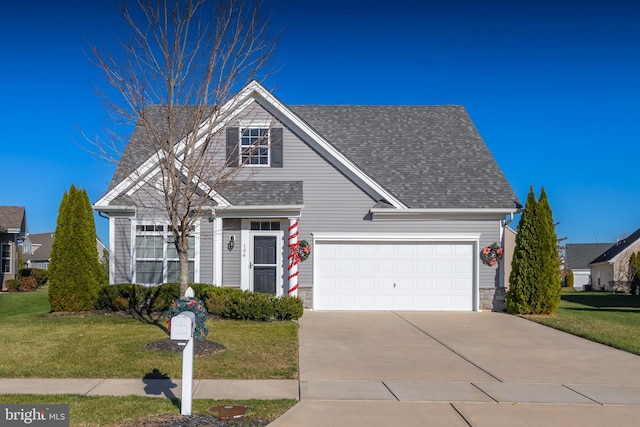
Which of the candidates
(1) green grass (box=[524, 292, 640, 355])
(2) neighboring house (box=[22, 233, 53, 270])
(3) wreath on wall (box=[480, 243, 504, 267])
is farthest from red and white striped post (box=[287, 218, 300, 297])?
(2) neighboring house (box=[22, 233, 53, 270])

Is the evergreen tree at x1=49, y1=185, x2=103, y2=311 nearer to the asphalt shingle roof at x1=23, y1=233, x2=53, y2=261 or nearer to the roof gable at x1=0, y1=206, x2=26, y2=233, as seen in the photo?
the roof gable at x1=0, y1=206, x2=26, y2=233

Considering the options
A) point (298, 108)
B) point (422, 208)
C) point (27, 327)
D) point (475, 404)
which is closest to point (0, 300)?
point (27, 327)

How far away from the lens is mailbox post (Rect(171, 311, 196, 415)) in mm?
6738

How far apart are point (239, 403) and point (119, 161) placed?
713 cm

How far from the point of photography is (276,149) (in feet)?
60.0

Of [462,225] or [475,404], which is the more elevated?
[462,225]

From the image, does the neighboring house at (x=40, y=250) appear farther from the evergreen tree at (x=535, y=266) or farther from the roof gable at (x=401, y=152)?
the evergreen tree at (x=535, y=266)

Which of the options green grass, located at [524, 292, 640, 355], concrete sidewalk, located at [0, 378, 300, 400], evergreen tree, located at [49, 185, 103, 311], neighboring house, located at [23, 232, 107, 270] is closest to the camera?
concrete sidewalk, located at [0, 378, 300, 400]

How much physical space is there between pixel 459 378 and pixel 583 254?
2539 inches

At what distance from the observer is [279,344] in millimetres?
11711

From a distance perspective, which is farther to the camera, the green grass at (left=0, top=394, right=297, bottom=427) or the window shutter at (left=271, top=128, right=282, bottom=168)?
the window shutter at (left=271, top=128, right=282, bottom=168)

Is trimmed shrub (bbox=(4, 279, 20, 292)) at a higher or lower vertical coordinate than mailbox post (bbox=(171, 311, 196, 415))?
lower

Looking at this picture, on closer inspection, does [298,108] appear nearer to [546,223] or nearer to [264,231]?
[264,231]

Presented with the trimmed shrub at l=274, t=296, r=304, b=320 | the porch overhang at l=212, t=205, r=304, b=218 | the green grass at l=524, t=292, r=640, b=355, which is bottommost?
the green grass at l=524, t=292, r=640, b=355
